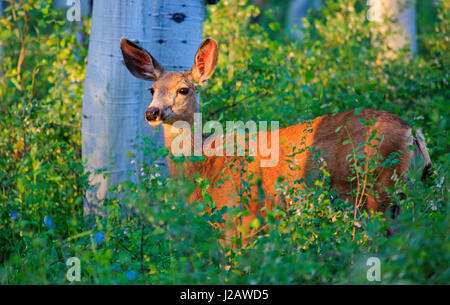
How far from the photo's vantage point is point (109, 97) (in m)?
5.13

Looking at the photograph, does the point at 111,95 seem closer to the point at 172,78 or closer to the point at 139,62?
the point at 139,62

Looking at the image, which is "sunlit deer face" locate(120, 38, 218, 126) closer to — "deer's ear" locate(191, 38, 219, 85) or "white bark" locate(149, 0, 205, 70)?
"deer's ear" locate(191, 38, 219, 85)

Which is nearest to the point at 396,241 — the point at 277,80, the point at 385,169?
the point at 385,169

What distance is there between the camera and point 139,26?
520 cm

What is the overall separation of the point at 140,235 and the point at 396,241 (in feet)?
5.98

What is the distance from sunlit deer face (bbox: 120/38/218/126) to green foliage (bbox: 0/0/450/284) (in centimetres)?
24

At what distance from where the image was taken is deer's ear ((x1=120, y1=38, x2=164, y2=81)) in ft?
16.2

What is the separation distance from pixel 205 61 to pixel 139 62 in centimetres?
62

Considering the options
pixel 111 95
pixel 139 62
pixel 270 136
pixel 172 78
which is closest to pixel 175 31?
pixel 139 62

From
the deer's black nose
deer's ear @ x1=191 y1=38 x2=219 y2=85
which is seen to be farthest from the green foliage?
the deer's black nose

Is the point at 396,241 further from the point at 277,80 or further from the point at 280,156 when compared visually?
the point at 277,80

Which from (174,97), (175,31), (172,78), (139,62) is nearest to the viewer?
(174,97)

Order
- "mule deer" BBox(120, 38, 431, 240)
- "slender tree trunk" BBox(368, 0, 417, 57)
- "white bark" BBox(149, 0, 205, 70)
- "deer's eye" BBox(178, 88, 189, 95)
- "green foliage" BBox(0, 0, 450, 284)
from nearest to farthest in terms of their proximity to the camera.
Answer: "green foliage" BBox(0, 0, 450, 284)
"mule deer" BBox(120, 38, 431, 240)
"deer's eye" BBox(178, 88, 189, 95)
"white bark" BBox(149, 0, 205, 70)
"slender tree trunk" BBox(368, 0, 417, 57)
